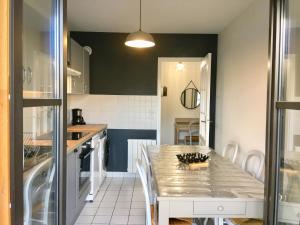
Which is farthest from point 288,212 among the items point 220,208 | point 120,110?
point 120,110

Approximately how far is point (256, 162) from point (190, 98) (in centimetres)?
464

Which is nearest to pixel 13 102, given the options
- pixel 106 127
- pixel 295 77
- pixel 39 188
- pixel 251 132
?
pixel 39 188

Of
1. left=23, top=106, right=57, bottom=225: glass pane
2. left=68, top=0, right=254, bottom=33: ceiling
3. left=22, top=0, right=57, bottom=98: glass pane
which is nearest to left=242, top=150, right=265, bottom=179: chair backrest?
left=68, top=0, right=254, bottom=33: ceiling

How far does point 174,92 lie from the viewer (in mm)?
7656

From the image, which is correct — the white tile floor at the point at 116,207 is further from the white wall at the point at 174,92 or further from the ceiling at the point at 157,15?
the white wall at the point at 174,92

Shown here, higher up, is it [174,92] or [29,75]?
[174,92]

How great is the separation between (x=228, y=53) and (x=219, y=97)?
2.70 feet

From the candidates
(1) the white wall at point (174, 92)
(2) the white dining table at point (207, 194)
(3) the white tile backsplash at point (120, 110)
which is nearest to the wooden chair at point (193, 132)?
(1) the white wall at point (174, 92)

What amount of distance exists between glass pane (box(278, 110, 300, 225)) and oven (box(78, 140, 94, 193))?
215cm

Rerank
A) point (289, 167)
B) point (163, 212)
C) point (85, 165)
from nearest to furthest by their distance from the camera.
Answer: point (289, 167) < point (163, 212) < point (85, 165)

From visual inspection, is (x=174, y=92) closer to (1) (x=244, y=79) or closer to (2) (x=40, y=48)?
(1) (x=244, y=79)

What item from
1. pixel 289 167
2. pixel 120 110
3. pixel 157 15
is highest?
pixel 157 15

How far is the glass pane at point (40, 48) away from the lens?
1.27 meters

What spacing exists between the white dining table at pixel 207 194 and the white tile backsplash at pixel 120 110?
265 centimetres
